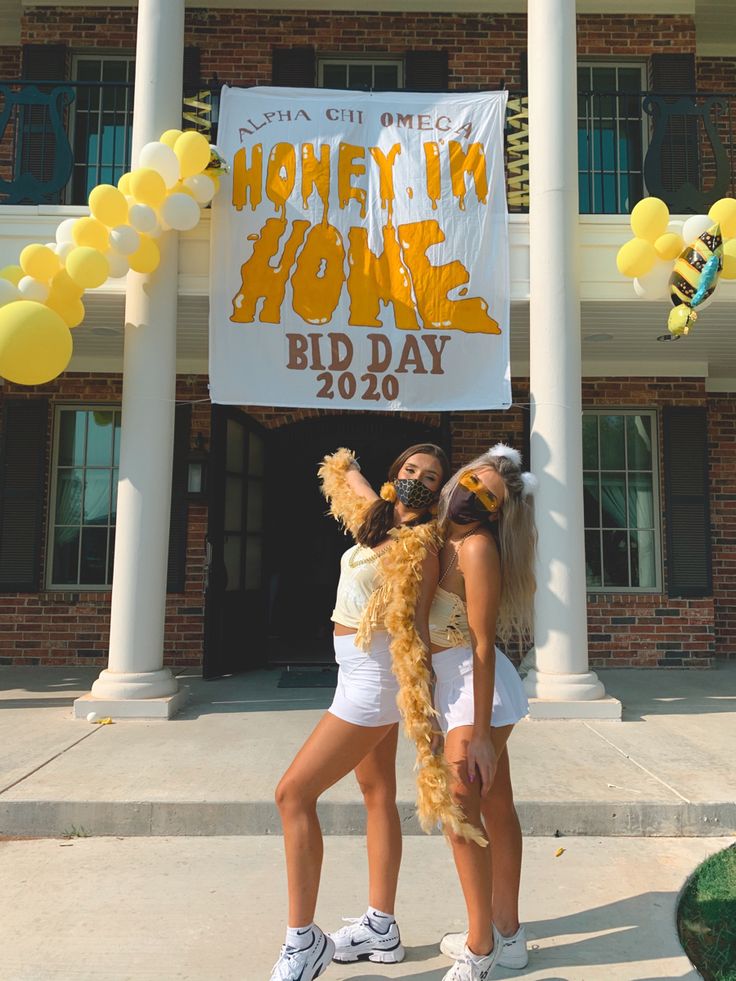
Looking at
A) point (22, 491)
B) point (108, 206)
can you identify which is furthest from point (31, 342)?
point (22, 491)

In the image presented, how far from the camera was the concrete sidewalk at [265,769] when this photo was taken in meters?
3.75

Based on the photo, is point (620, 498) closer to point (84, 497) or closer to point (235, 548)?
point (235, 548)

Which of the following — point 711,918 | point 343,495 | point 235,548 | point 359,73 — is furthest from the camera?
point 359,73

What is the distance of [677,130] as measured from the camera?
7.73 metres

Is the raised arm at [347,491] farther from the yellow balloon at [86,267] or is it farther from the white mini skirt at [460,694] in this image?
the yellow balloon at [86,267]

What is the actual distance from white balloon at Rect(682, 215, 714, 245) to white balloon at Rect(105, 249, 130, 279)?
4.10 m

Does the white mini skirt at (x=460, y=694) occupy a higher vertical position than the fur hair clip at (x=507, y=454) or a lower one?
lower

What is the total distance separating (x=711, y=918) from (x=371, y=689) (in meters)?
1.76

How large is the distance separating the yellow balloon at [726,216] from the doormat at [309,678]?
4.83 meters

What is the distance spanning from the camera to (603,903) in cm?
302

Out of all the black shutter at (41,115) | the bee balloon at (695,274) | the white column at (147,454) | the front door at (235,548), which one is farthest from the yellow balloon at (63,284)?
the bee balloon at (695,274)

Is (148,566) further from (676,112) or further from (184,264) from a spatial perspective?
(676,112)

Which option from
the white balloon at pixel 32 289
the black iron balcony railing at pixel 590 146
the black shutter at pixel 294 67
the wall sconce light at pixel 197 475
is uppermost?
the black shutter at pixel 294 67

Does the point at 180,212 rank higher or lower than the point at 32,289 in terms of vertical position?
higher
